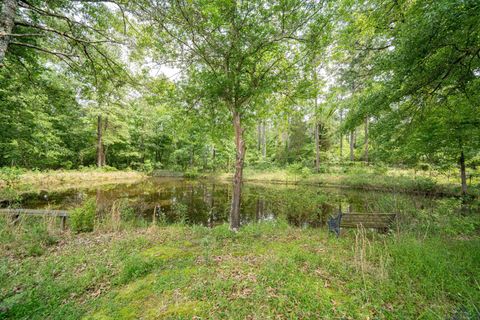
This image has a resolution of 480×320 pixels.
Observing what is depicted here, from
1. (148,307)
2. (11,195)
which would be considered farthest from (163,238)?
(11,195)

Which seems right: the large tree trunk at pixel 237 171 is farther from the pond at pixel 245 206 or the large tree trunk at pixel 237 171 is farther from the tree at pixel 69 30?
the tree at pixel 69 30

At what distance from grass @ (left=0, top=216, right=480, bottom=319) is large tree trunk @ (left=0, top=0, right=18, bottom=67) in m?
3.65

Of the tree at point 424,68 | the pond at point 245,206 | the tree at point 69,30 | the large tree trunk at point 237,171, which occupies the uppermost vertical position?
the tree at point 69,30

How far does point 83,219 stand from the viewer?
18.2 feet

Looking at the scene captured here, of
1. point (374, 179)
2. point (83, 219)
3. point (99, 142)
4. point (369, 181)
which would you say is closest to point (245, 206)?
point (83, 219)

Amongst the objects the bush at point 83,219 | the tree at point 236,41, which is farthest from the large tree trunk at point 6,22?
the bush at point 83,219

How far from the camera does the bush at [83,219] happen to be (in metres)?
5.42

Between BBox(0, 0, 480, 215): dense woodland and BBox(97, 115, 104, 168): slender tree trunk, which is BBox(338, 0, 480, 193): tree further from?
BBox(97, 115, 104, 168): slender tree trunk

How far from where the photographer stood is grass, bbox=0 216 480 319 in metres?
2.35

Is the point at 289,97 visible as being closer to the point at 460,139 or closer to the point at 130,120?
the point at 460,139

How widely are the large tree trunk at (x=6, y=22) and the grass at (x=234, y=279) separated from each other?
3.65m

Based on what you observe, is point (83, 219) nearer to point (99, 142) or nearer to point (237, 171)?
point (237, 171)

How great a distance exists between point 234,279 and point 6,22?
5656mm

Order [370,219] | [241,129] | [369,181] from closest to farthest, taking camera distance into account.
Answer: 1. [370,219]
2. [241,129]
3. [369,181]
